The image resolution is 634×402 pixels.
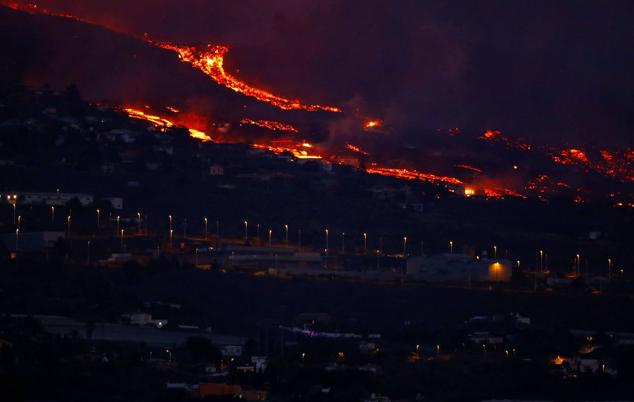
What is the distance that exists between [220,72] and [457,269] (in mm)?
30002

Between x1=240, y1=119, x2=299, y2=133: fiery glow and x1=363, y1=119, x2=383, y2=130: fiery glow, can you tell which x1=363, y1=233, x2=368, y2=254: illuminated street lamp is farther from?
x1=240, y1=119, x2=299, y2=133: fiery glow

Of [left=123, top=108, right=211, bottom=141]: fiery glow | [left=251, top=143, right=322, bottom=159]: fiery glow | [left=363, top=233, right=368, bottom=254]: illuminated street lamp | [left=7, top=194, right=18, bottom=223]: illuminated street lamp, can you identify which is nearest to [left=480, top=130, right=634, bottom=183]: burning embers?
[left=251, top=143, right=322, bottom=159]: fiery glow

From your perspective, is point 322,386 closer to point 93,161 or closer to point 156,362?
point 156,362

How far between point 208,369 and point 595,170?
35.1 m

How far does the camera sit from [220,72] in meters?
91.4

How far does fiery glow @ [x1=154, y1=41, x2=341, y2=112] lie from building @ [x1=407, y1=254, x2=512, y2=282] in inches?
986

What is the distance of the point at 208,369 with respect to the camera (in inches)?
1945

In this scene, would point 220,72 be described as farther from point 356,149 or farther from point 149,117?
point 356,149

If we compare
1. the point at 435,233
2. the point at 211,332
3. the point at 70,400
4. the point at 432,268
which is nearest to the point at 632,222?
the point at 435,233

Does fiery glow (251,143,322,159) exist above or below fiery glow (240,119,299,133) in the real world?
below

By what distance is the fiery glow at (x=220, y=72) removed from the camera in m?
88.9

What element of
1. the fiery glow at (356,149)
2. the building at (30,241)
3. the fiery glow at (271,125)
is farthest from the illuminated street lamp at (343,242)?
the fiery glow at (271,125)

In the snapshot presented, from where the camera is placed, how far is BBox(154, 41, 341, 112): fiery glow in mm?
88875

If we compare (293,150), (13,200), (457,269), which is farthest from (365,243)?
(293,150)
